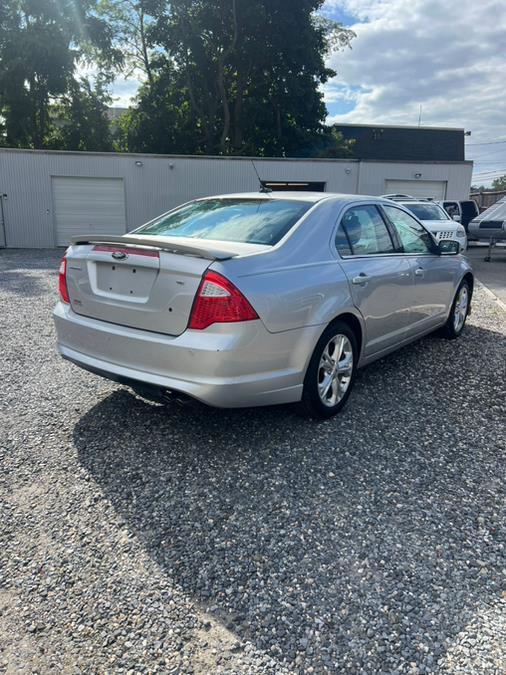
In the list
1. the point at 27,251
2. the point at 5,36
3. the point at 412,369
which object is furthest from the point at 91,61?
the point at 412,369

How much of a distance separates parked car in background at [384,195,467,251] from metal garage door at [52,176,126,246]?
422 inches

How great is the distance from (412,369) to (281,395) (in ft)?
7.10

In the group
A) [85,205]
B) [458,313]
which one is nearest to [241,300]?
[458,313]

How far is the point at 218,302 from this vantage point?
2898mm

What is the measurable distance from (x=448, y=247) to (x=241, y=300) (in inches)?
134

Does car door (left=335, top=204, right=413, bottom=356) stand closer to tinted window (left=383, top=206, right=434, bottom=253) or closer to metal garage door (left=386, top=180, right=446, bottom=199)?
tinted window (left=383, top=206, right=434, bottom=253)

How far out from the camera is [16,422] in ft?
12.0

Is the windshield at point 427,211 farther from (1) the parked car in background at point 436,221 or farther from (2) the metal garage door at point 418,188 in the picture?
(2) the metal garage door at point 418,188

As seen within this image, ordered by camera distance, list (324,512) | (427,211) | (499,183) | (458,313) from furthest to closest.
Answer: (499,183)
(427,211)
(458,313)
(324,512)

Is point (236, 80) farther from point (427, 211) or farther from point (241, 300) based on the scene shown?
point (241, 300)

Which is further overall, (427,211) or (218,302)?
(427,211)

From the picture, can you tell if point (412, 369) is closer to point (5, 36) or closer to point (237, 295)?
point (237, 295)

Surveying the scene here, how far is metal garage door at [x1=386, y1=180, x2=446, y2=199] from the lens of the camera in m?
21.5

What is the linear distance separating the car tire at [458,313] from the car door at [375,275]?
4.71ft
